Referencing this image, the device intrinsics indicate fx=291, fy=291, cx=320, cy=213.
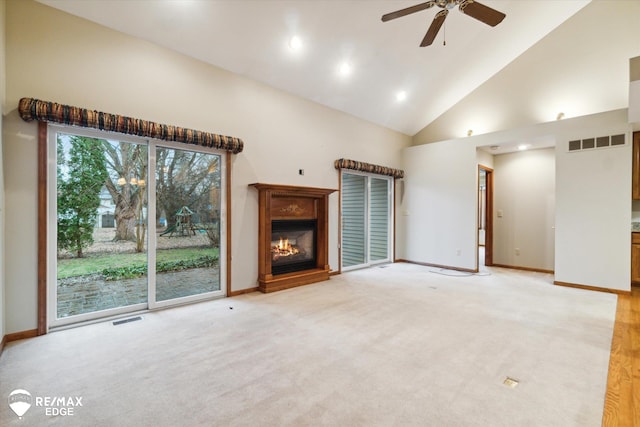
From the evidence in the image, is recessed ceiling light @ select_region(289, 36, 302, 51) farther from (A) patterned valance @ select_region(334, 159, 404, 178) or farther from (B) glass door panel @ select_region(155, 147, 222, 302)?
(A) patterned valance @ select_region(334, 159, 404, 178)

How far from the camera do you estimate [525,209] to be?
20.9 feet

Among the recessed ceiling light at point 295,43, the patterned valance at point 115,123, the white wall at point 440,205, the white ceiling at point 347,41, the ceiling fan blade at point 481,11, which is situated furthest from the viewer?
the white wall at point 440,205

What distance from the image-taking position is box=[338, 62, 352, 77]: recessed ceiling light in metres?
4.79

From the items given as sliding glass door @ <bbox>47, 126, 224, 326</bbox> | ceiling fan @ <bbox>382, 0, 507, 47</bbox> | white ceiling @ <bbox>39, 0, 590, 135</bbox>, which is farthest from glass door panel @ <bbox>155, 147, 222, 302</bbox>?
ceiling fan @ <bbox>382, 0, 507, 47</bbox>

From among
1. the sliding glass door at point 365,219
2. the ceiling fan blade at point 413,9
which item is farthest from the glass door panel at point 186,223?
the ceiling fan blade at point 413,9

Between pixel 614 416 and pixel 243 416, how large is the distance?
7.38 feet

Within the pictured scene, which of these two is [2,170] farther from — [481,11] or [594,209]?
[594,209]

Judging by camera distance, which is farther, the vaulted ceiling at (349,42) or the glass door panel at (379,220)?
the glass door panel at (379,220)

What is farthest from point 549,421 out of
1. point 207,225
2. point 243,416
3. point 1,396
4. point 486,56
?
point 486,56

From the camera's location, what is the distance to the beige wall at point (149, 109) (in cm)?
283

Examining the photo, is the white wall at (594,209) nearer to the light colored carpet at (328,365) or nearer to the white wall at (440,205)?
the light colored carpet at (328,365)

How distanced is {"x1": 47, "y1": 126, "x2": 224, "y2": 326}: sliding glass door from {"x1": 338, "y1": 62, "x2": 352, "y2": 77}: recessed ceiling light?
8.09 feet

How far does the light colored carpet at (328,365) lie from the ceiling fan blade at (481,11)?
329cm

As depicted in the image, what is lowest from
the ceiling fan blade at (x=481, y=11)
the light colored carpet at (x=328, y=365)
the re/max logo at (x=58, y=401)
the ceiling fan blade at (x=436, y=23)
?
Answer: the re/max logo at (x=58, y=401)
